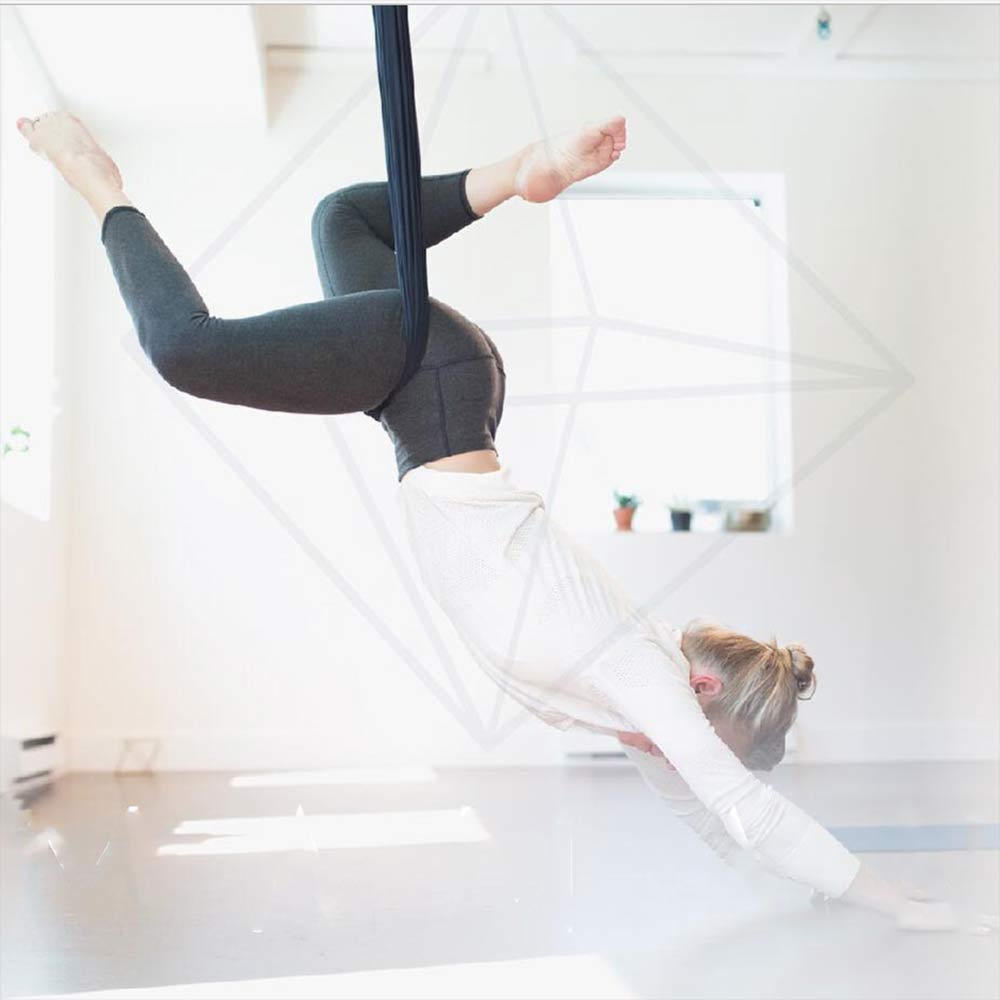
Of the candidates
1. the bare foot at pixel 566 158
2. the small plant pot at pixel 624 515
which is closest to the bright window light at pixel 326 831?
the small plant pot at pixel 624 515

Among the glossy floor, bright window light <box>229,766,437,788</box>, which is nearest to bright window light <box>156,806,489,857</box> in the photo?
the glossy floor

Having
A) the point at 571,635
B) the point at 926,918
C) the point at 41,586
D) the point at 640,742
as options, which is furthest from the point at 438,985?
the point at 41,586

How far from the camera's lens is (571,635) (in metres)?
1.74

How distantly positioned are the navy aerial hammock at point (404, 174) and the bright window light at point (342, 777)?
3010 millimetres

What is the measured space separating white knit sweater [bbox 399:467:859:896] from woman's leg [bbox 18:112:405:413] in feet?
0.63

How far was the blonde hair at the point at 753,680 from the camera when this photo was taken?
6.36ft

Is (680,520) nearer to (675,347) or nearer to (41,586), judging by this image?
(675,347)

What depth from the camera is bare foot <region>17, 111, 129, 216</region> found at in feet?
5.65

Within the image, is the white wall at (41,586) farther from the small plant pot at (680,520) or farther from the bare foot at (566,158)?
the bare foot at (566,158)

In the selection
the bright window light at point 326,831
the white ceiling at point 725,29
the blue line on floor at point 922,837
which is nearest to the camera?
the blue line on floor at point 922,837

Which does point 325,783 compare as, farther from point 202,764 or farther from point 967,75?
point 967,75

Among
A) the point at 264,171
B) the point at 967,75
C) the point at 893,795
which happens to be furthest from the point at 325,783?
the point at 967,75

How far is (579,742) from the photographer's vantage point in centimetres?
496

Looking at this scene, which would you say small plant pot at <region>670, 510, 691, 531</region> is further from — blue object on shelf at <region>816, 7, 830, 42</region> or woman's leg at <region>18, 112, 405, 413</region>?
woman's leg at <region>18, 112, 405, 413</region>
